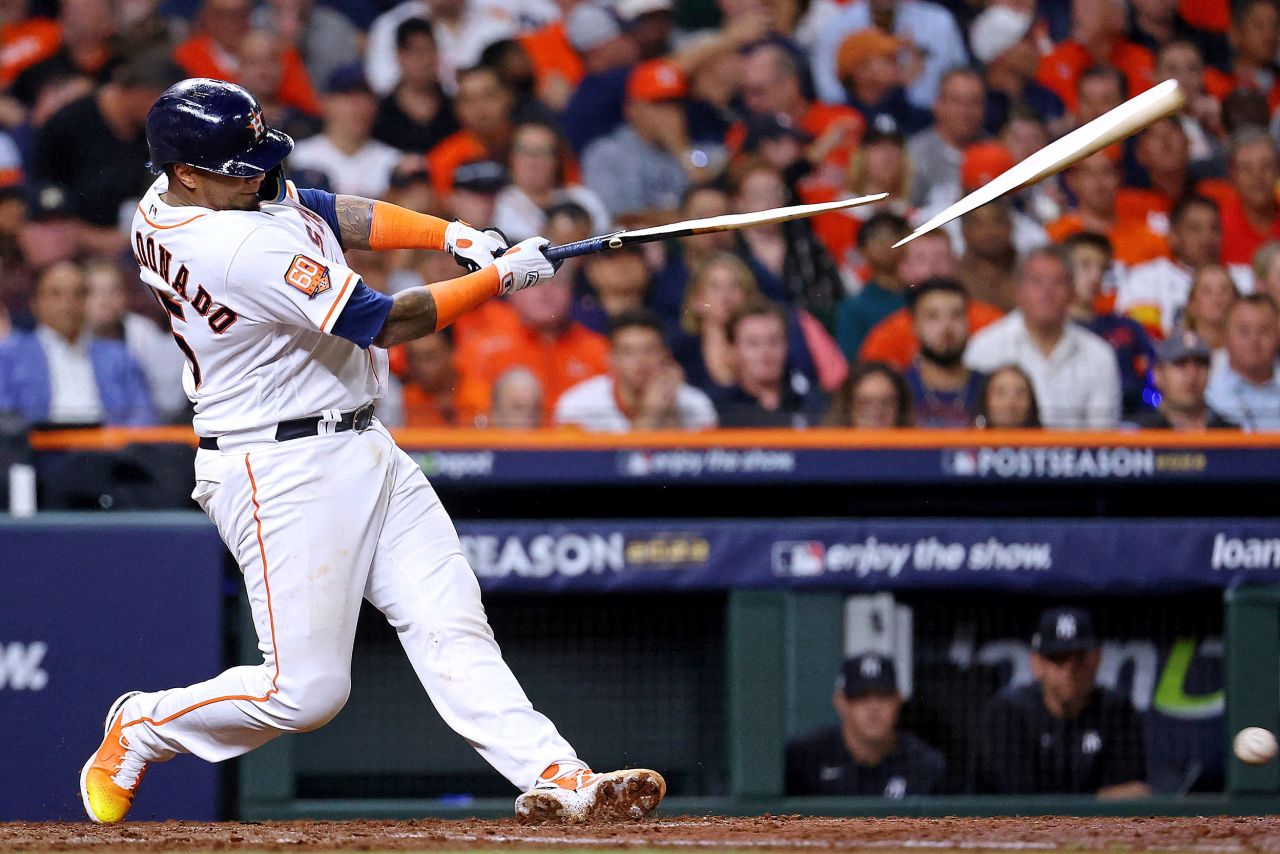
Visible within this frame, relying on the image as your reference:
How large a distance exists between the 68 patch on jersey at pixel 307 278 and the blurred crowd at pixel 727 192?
205 centimetres

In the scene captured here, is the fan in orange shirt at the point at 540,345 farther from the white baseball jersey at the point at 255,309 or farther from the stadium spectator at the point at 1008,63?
the white baseball jersey at the point at 255,309

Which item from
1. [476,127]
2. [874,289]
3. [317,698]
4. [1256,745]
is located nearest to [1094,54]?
[874,289]

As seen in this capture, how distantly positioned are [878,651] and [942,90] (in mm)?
2812

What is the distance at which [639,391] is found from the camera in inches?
223

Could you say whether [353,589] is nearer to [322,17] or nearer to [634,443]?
[634,443]

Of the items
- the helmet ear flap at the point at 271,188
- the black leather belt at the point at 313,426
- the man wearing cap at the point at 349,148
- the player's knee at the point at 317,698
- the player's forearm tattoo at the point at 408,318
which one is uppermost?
the man wearing cap at the point at 349,148

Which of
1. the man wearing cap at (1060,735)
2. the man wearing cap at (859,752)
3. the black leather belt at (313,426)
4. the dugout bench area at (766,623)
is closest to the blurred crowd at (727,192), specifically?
the dugout bench area at (766,623)

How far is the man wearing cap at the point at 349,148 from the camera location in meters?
6.39

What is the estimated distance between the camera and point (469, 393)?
5.82 meters

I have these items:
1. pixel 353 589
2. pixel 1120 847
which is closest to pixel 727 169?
pixel 353 589

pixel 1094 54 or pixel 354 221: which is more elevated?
pixel 1094 54

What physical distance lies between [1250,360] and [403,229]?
136 inches

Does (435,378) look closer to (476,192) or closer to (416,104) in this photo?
(476,192)

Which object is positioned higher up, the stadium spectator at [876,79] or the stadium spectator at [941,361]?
the stadium spectator at [876,79]
